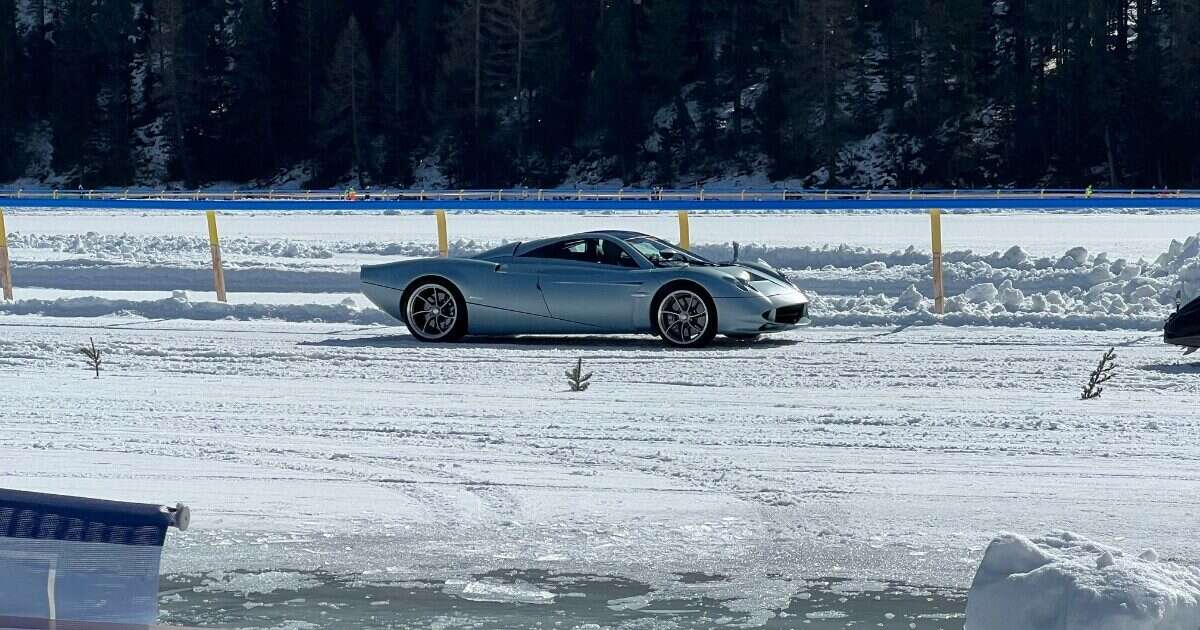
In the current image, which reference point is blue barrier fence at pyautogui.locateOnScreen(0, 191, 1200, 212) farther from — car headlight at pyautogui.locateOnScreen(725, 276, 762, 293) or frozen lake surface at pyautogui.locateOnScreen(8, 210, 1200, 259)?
car headlight at pyautogui.locateOnScreen(725, 276, 762, 293)

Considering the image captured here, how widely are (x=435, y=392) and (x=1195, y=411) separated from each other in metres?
5.31

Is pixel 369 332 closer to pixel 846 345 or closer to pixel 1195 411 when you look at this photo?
pixel 846 345

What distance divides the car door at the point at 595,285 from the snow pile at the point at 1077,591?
8.93 m

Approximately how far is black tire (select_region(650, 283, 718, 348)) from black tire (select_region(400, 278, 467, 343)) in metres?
1.94

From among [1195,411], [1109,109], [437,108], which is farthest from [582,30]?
[1195,411]

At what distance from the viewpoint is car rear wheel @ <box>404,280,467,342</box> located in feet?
47.7

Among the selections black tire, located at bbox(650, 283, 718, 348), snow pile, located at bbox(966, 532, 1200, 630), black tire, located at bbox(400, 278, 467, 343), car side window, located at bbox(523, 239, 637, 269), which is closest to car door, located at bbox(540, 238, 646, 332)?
car side window, located at bbox(523, 239, 637, 269)

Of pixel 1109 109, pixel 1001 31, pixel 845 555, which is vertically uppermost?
pixel 1001 31

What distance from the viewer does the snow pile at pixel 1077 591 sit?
4.55 m

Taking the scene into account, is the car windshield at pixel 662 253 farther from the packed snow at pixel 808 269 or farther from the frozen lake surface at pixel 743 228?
the frozen lake surface at pixel 743 228

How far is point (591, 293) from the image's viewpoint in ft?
46.2

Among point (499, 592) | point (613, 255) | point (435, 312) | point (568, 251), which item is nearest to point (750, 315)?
point (613, 255)

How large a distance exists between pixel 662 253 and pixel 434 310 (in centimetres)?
230

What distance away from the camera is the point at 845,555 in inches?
263
